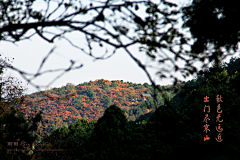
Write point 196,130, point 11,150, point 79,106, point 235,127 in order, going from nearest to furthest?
point 11,150 → point 235,127 → point 196,130 → point 79,106

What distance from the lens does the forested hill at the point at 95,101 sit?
225 feet

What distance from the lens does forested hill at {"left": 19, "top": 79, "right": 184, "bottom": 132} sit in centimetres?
6844

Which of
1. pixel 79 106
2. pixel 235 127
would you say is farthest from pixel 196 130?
pixel 79 106

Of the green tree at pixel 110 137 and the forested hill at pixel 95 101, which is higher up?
the forested hill at pixel 95 101

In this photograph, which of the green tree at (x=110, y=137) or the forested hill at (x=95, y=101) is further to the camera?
the forested hill at (x=95, y=101)

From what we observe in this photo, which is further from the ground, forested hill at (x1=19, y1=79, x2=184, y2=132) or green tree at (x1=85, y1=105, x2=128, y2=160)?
forested hill at (x1=19, y1=79, x2=184, y2=132)

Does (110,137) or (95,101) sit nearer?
(110,137)

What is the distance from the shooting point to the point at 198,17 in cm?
323

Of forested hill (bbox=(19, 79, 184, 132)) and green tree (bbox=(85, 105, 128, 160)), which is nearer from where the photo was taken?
green tree (bbox=(85, 105, 128, 160))

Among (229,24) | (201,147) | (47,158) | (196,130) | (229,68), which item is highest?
(229,68)

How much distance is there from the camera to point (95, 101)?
86750mm

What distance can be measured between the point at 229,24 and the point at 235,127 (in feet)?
39.1

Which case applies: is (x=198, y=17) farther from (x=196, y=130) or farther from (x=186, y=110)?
(x=186, y=110)

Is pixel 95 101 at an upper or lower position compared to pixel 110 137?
upper
